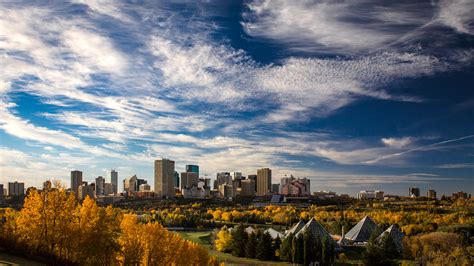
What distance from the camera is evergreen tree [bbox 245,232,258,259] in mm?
85750

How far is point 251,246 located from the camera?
85.9m

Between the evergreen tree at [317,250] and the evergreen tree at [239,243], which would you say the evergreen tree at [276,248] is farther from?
the evergreen tree at [317,250]

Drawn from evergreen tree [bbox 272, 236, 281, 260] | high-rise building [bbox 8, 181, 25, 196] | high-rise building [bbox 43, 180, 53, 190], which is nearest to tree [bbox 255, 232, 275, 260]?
evergreen tree [bbox 272, 236, 281, 260]

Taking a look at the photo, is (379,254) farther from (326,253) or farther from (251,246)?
(251,246)

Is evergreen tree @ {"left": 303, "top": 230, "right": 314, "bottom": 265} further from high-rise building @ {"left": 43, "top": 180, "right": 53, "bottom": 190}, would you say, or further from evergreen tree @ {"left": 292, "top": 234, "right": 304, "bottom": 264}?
high-rise building @ {"left": 43, "top": 180, "right": 53, "bottom": 190}

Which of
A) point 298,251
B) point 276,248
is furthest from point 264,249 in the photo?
point 298,251

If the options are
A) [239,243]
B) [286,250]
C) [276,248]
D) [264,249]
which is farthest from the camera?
[239,243]

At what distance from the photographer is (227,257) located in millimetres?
86000

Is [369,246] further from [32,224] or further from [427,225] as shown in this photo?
[32,224]

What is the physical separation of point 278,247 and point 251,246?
16.3ft

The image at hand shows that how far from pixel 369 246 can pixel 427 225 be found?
4068 cm

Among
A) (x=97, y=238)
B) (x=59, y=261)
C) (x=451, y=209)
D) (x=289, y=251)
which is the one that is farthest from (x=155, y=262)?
(x=451, y=209)

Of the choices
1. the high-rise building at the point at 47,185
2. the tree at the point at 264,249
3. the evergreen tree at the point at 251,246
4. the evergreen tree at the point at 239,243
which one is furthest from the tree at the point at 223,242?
the high-rise building at the point at 47,185

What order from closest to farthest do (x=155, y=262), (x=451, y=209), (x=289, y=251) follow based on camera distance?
(x=155, y=262)
(x=289, y=251)
(x=451, y=209)
